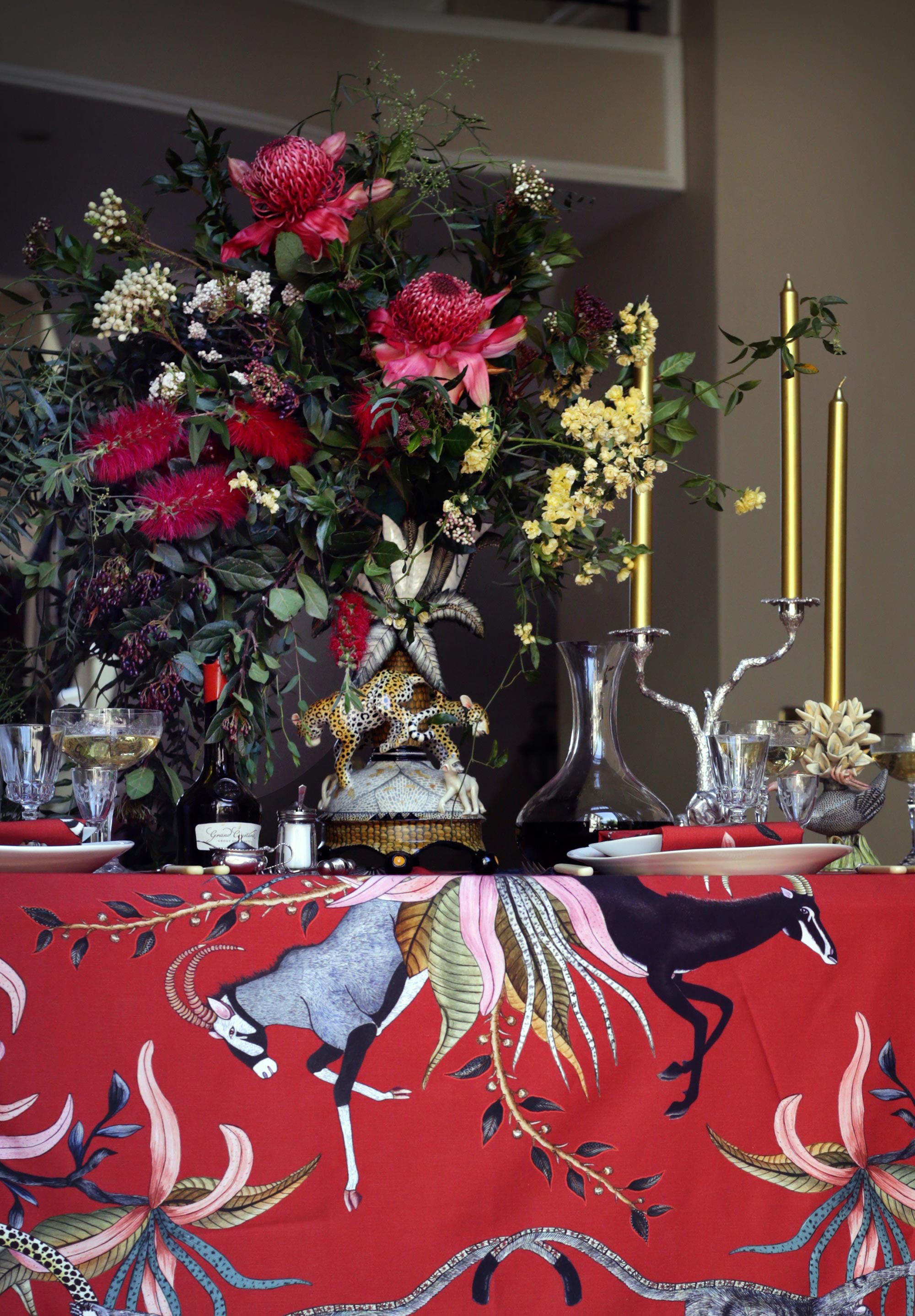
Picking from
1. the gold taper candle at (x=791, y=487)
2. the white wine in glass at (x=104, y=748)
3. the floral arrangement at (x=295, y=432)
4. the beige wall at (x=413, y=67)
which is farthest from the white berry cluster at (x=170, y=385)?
the beige wall at (x=413, y=67)

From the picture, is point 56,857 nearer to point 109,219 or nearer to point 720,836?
point 720,836

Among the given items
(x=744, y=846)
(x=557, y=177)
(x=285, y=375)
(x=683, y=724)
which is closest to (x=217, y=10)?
(x=557, y=177)

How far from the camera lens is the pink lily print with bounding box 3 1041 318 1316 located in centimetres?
55

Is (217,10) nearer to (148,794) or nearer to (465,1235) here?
(148,794)

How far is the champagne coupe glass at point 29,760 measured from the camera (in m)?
0.74

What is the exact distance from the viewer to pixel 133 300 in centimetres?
84

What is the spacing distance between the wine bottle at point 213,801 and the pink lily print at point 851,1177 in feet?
1.18

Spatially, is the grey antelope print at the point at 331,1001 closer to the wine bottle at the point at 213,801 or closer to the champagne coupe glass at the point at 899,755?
the wine bottle at the point at 213,801

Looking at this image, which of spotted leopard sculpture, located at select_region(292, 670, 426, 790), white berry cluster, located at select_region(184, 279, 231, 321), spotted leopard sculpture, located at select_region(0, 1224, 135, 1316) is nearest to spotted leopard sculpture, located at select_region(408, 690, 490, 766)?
spotted leopard sculpture, located at select_region(292, 670, 426, 790)

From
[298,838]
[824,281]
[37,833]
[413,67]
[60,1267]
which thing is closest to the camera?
[60,1267]

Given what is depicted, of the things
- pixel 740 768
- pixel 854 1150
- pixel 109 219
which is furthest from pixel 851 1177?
pixel 109 219

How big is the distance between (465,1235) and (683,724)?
2.36 metres

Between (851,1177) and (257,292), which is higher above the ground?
(257,292)

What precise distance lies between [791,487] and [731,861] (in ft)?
1.34
